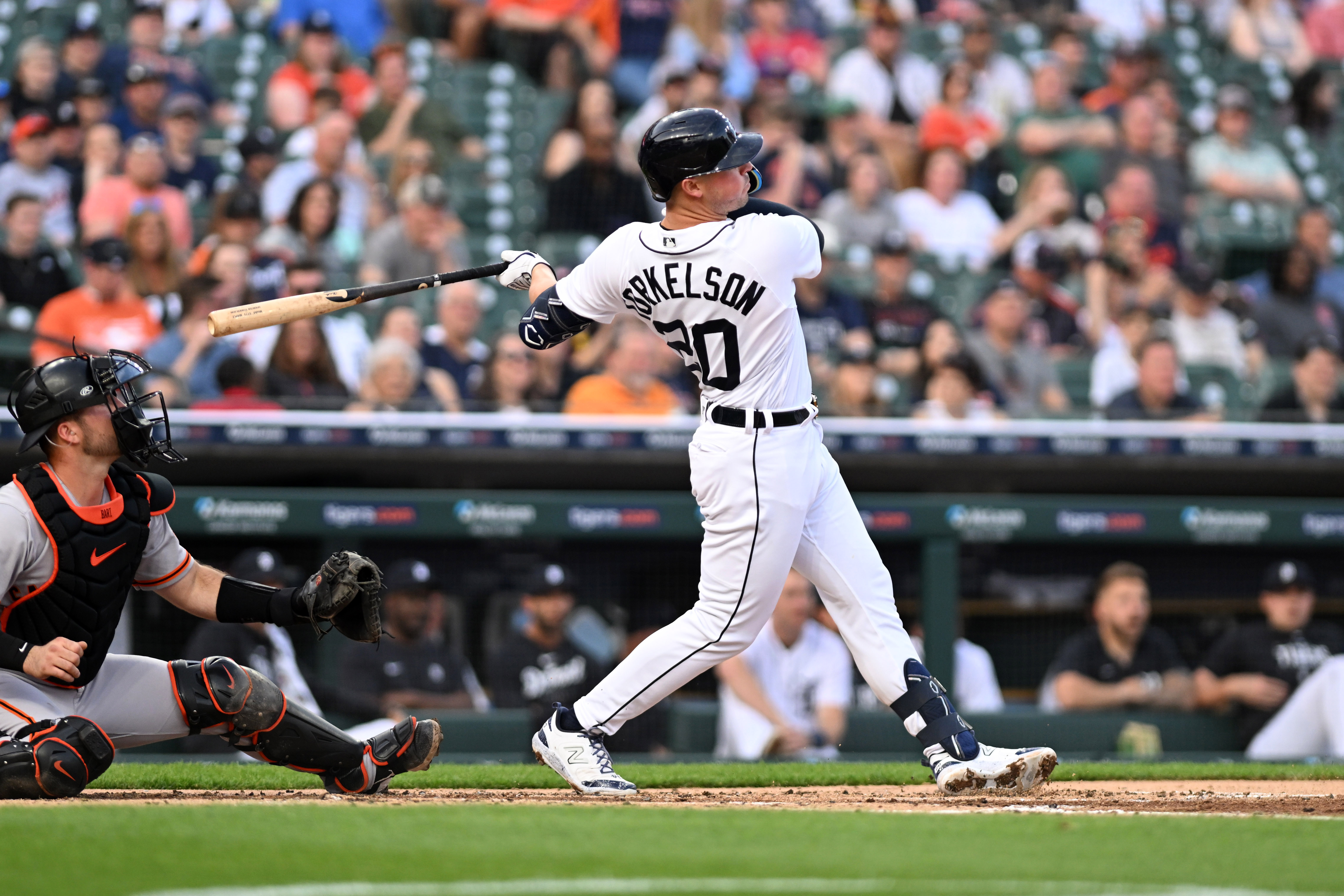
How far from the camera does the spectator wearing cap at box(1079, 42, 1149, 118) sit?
11.3m

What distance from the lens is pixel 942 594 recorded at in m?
6.79

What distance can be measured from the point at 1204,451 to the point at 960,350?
51.7 inches

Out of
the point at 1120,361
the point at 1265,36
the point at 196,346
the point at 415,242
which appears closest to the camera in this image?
the point at 196,346

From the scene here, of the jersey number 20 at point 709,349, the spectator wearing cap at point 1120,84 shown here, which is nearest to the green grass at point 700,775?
the jersey number 20 at point 709,349

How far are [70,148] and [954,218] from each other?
4955mm

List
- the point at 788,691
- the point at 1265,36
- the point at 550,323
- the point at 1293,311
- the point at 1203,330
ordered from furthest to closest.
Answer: the point at 1265,36
the point at 1293,311
the point at 1203,330
the point at 788,691
the point at 550,323

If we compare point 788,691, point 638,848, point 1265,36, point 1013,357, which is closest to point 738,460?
point 638,848

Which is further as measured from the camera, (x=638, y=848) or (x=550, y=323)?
(x=550, y=323)

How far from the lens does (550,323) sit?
13.6 feet

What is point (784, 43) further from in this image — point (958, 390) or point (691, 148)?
point (691, 148)

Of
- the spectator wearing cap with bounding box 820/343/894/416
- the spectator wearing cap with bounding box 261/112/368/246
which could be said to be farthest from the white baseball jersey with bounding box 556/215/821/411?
the spectator wearing cap with bounding box 261/112/368/246

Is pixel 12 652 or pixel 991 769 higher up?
pixel 12 652

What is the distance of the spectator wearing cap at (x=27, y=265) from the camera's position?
749 cm

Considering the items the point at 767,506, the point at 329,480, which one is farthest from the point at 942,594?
the point at 767,506
